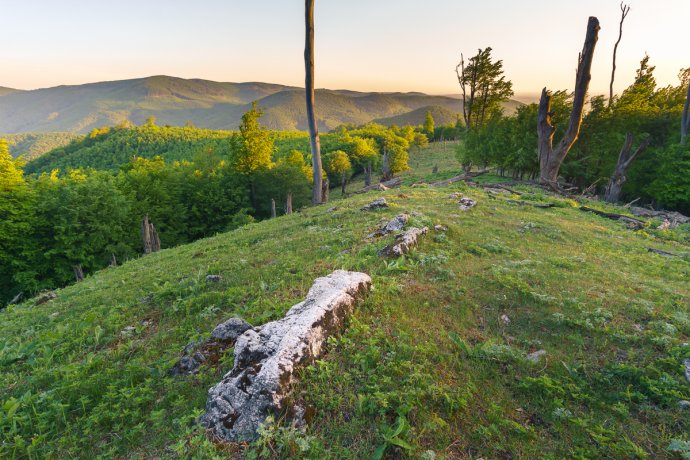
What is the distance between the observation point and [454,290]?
800cm

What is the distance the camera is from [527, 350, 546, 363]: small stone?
5.61 metres

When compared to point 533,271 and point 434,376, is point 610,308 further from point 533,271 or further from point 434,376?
point 434,376

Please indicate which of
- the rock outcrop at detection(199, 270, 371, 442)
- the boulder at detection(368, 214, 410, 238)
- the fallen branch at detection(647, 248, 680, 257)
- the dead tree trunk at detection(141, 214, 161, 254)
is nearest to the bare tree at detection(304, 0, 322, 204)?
the boulder at detection(368, 214, 410, 238)

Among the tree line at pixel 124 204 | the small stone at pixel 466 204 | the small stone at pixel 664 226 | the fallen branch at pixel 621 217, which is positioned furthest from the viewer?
the tree line at pixel 124 204

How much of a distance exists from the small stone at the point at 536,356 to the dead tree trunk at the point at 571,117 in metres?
22.8

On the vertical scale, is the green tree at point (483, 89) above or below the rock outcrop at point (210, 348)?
above

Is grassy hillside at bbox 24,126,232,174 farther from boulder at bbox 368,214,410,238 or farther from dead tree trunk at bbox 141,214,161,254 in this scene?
boulder at bbox 368,214,410,238

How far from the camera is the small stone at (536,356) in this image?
5.61 metres

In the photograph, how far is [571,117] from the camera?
22.6m

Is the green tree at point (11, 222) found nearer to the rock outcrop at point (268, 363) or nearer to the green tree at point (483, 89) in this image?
the rock outcrop at point (268, 363)

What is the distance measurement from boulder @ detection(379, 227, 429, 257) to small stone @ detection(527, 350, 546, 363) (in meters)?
4.63

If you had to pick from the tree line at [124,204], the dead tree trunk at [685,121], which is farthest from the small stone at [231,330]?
the dead tree trunk at [685,121]

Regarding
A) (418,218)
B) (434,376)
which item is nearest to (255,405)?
(434,376)

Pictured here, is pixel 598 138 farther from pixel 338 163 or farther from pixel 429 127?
pixel 429 127
